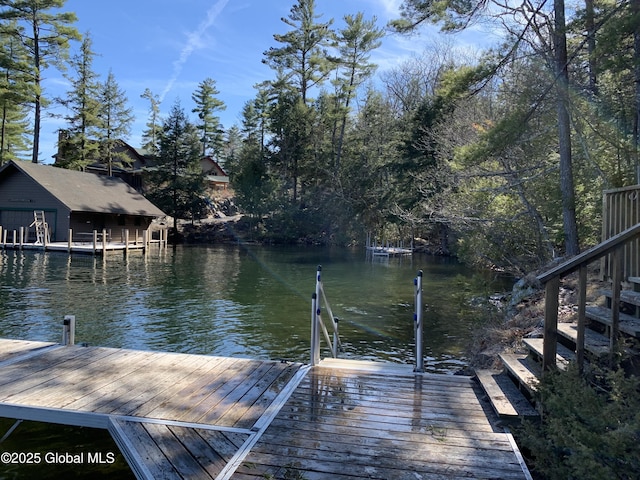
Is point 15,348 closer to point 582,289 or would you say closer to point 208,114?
point 582,289

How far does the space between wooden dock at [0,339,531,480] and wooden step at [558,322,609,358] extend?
907mm

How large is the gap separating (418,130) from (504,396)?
24704 mm

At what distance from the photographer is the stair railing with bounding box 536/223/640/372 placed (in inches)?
122

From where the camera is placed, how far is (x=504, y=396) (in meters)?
3.77

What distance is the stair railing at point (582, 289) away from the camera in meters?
3.11

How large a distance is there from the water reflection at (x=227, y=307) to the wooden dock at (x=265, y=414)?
3.26m

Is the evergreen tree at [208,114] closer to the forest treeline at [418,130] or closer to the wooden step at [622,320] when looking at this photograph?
the forest treeline at [418,130]

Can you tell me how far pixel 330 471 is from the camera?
272 centimetres

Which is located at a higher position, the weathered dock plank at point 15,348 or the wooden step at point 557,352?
the wooden step at point 557,352

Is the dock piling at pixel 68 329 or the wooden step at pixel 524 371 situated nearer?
the wooden step at pixel 524 371

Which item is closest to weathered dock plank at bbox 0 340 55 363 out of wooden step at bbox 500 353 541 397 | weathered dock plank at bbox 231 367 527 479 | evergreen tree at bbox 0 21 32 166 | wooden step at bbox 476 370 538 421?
weathered dock plank at bbox 231 367 527 479

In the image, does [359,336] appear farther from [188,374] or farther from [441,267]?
[441,267]

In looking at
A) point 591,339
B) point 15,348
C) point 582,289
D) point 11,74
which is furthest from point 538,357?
point 11,74

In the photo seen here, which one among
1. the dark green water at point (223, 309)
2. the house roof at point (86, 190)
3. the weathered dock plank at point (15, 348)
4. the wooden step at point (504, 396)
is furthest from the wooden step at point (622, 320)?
the house roof at point (86, 190)
